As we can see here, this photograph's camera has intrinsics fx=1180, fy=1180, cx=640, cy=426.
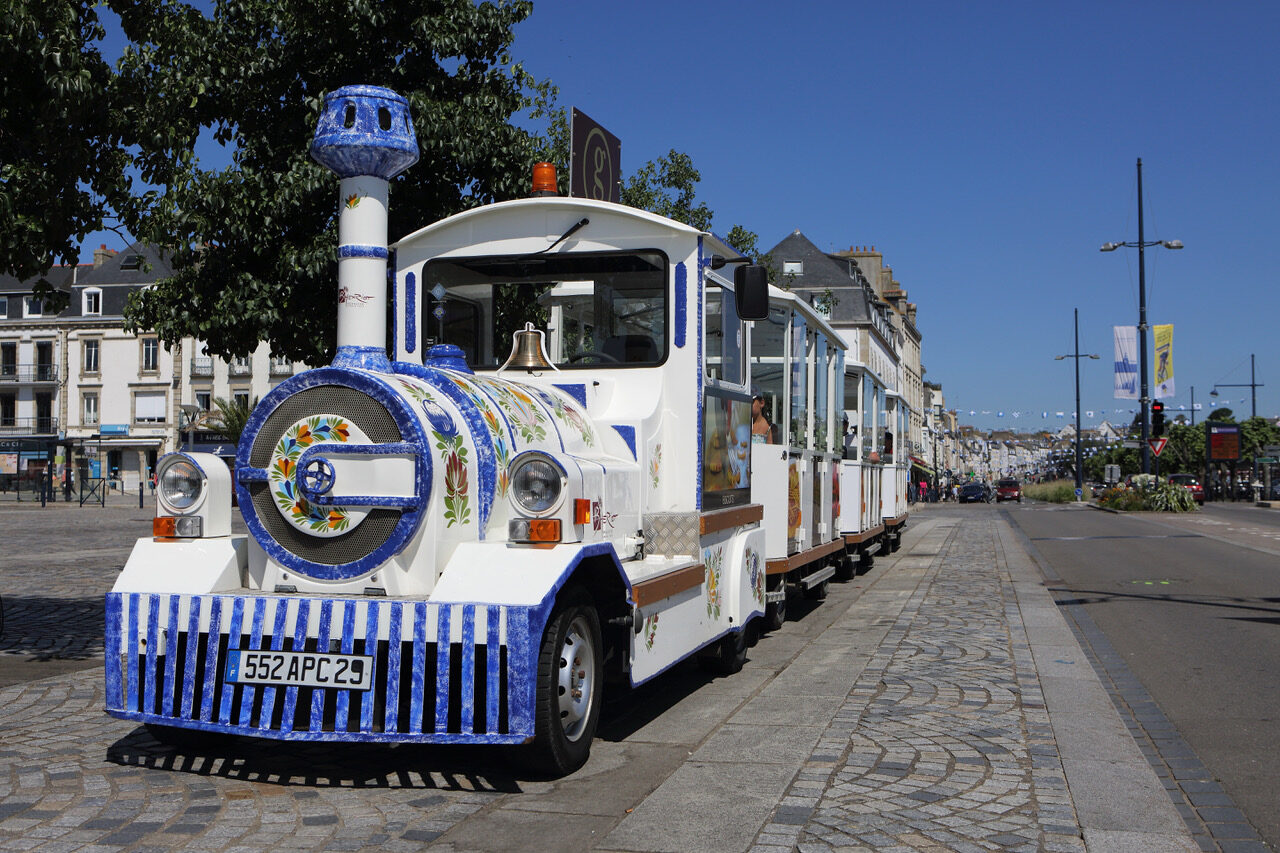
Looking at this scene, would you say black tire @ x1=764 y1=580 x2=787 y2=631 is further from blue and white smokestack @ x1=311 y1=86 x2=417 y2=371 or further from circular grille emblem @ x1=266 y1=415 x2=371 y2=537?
circular grille emblem @ x1=266 y1=415 x2=371 y2=537

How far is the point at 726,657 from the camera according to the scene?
769 centimetres

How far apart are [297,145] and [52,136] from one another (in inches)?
121

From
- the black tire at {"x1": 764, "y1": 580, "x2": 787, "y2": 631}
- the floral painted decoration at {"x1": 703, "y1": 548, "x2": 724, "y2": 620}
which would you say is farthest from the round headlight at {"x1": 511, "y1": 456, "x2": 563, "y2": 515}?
the black tire at {"x1": 764, "y1": 580, "x2": 787, "y2": 631}

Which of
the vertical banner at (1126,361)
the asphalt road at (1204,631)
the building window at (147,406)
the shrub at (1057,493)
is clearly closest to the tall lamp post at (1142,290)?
the vertical banner at (1126,361)

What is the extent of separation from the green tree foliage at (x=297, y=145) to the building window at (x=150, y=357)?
59.9 m

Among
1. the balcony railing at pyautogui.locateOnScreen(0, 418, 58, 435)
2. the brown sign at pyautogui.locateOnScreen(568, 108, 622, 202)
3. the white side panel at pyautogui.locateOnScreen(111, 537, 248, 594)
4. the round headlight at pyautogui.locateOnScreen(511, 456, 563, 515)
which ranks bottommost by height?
the white side panel at pyautogui.locateOnScreen(111, 537, 248, 594)

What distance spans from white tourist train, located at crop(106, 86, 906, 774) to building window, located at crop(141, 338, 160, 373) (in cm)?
6480

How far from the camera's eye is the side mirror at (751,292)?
6.73m

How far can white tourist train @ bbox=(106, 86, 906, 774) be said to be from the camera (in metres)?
4.64

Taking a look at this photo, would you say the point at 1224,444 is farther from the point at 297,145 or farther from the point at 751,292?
the point at 751,292

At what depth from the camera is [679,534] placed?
6.55 metres

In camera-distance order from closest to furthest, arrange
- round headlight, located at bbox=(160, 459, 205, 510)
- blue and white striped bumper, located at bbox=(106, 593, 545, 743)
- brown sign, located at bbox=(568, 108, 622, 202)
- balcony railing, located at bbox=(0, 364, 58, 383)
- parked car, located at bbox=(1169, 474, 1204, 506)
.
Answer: blue and white striped bumper, located at bbox=(106, 593, 545, 743)
round headlight, located at bbox=(160, 459, 205, 510)
brown sign, located at bbox=(568, 108, 622, 202)
parked car, located at bbox=(1169, 474, 1204, 506)
balcony railing, located at bbox=(0, 364, 58, 383)

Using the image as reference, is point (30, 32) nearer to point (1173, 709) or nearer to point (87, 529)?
point (1173, 709)

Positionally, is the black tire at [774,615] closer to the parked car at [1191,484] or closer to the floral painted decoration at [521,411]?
the floral painted decoration at [521,411]
